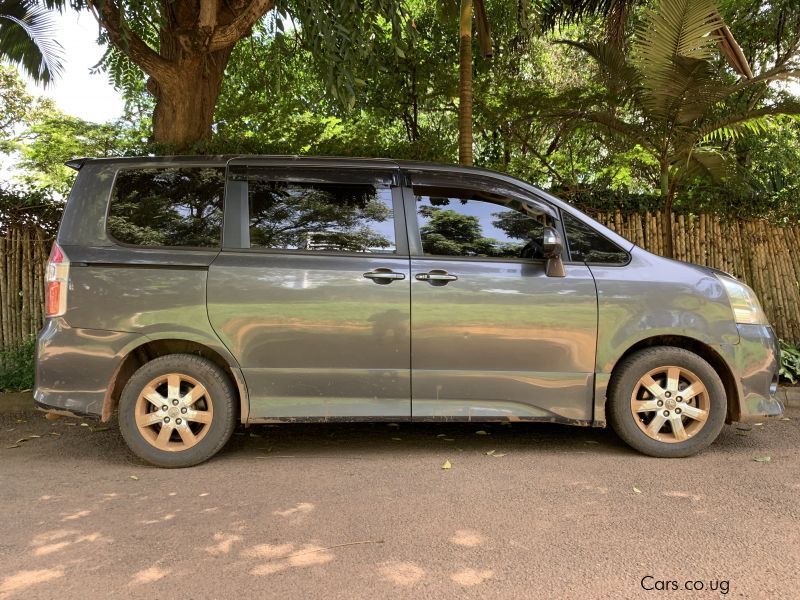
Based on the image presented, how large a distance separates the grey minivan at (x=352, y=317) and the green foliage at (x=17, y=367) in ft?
7.68

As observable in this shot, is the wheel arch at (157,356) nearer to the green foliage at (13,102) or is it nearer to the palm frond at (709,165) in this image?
the palm frond at (709,165)

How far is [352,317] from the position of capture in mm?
3842

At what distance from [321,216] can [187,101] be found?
380cm

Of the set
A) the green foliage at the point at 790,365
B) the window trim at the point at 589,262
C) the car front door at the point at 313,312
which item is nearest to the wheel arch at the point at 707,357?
the window trim at the point at 589,262

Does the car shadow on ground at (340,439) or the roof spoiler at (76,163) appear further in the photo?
the car shadow on ground at (340,439)

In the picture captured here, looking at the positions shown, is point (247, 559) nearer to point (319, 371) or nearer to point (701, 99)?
point (319, 371)

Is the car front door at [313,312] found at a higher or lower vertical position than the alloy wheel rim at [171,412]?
higher

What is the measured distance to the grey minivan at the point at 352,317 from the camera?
12.6ft

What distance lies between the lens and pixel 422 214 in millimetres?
4027

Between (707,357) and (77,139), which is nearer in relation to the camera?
(707,357)

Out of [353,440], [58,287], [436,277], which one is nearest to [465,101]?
[436,277]

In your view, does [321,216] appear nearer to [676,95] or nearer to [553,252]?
[553,252]

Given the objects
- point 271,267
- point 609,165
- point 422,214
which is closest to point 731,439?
point 422,214

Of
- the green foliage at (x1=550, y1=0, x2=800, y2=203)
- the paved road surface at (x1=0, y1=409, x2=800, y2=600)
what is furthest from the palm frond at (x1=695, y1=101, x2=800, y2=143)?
the paved road surface at (x1=0, y1=409, x2=800, y2=600)
